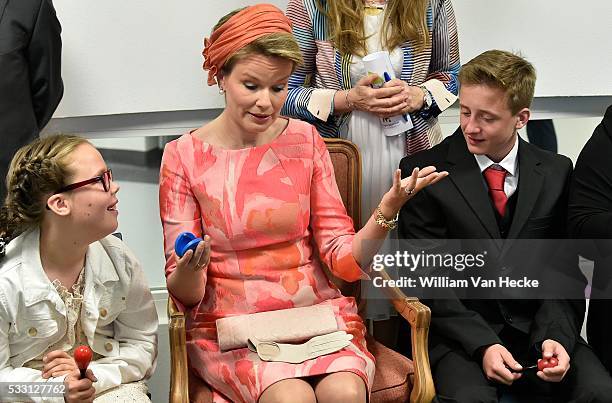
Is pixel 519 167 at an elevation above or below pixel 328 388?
above

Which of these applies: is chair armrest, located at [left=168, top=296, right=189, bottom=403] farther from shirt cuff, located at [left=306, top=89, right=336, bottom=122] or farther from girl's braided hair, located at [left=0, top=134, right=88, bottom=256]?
shirt cuff, located at [left=306, top=89, right=336, bottom=122]

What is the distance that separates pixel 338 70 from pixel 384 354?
99 cm

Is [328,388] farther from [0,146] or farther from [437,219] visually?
[0,146]

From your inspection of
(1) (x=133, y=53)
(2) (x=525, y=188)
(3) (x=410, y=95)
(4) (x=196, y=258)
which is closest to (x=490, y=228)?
(2) (x=525, y=188)

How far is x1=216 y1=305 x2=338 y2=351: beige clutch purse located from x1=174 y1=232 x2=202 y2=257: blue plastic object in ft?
0.99

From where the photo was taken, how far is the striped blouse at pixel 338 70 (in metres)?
3.35

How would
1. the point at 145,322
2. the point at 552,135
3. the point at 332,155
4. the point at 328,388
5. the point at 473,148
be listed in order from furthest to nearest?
the point at 552,135 < the point at 332,155 < the point at 473,148 < the point at 145,322 < the point at 328,388

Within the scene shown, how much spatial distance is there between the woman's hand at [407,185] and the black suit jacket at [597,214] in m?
0.61

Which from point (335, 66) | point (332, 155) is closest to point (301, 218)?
point (332, 155)

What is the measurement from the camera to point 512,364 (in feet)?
9.31

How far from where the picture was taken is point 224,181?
2.90 m

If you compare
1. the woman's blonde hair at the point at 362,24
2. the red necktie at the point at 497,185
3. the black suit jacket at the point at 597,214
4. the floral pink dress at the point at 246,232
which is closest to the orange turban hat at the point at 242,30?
the floral pink dress at the point at 246,232

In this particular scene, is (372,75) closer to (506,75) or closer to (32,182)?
(506,75)

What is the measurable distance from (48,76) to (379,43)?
44.4 inches
